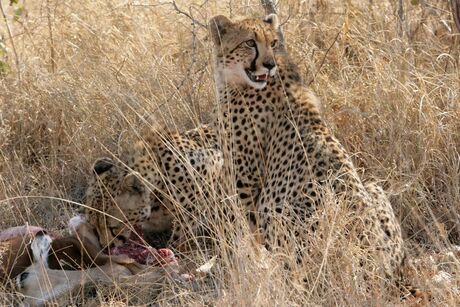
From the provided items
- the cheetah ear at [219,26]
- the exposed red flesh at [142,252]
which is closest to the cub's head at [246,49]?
the cheetah ear at [219,26]

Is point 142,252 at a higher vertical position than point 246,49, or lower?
lower

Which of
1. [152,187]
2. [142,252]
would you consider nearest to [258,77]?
[152,187]

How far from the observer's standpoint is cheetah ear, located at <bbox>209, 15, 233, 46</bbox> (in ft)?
16.9

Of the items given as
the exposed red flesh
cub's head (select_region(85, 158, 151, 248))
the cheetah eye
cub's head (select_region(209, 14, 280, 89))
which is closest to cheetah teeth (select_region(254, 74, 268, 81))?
cub's head (select_region(209, 14, 280, 89))

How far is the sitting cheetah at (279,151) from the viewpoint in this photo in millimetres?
4176

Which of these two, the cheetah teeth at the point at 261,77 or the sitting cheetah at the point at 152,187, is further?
the cheetah teeth at the point at 261,77

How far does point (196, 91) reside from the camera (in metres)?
5.86

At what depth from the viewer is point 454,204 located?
4828mm

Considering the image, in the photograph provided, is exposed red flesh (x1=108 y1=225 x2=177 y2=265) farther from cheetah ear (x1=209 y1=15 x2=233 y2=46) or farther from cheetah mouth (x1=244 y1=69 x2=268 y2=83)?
cheetah ear (x1=209 y1=15 x2=233 y2=46)

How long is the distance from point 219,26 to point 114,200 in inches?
45.0

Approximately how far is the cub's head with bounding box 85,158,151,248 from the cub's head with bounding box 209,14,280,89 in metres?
0.77

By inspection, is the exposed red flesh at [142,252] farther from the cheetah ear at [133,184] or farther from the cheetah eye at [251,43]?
the cheetah eye at [251,43]

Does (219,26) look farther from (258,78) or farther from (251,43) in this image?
(258,78)

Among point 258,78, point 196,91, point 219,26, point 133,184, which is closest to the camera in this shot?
point 133,184
